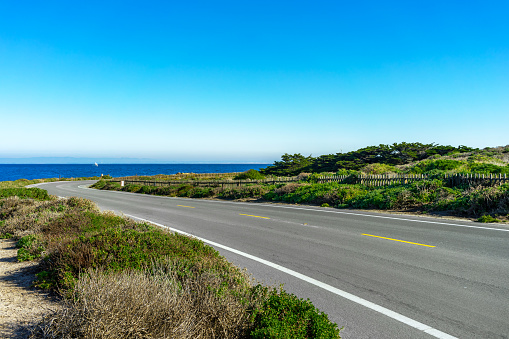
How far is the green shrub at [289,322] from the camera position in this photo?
294 centimetres

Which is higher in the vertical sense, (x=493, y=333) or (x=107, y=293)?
(x=107, y=293)

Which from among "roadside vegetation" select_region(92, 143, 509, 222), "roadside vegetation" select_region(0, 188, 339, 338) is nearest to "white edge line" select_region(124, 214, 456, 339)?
"roadside vegetation" select_region(0, 188, 339, 338)

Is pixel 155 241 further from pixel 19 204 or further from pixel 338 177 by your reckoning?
pixel 338 177

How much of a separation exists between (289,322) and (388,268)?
11.9ft

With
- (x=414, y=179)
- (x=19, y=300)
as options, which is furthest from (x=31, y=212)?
(x=414, y=179)

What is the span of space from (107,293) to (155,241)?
8.31 ft

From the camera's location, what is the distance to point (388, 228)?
9938 mm

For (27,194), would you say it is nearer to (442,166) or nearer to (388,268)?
(388,268)

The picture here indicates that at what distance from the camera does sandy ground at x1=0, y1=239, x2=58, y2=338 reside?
3.74 meters

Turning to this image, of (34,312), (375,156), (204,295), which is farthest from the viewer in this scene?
(375,156)

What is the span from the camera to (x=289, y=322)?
3098 mm

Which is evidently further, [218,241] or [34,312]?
[218,241]

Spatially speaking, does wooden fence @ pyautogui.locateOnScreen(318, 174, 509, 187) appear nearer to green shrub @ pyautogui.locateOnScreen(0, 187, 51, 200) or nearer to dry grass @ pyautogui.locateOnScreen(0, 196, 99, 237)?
dry grass @ pyautogui.locateOnScreen(0, 196, 99, 237)

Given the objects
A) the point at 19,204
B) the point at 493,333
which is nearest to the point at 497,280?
the point at 493,333
